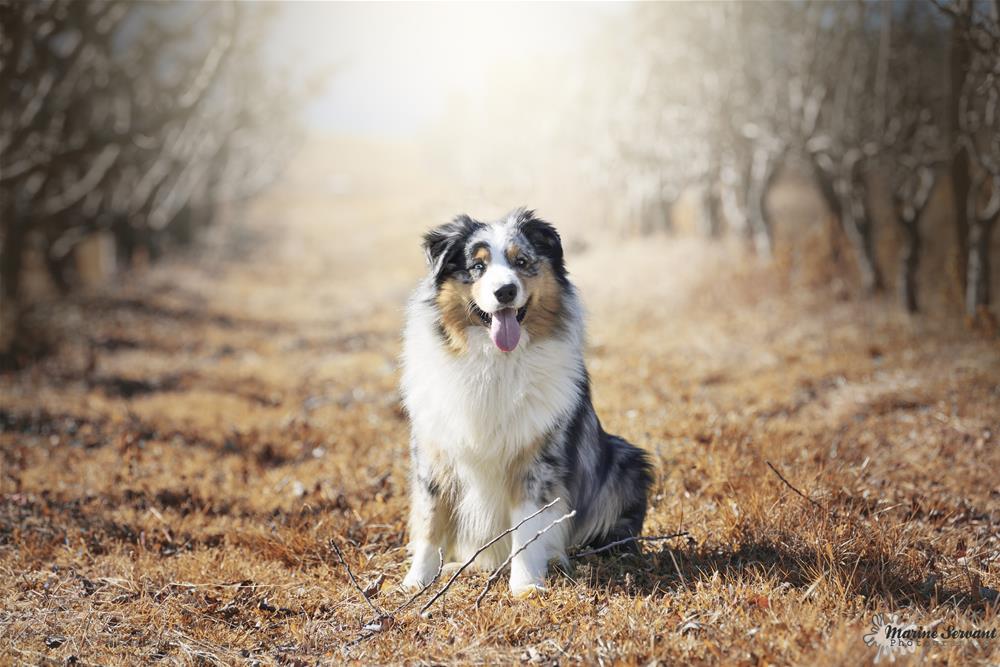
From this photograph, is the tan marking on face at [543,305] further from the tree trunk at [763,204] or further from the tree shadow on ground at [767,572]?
the tree trunk at [763,204]

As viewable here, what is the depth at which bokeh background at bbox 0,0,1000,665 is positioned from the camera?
3.74m

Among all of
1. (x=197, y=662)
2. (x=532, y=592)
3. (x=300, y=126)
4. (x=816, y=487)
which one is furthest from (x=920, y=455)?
(x=300, y=126)

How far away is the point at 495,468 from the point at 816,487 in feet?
6.86

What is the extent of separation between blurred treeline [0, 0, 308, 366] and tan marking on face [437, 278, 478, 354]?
23.5ft

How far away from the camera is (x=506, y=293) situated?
151 inches

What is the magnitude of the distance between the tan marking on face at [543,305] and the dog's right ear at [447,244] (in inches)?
17.3

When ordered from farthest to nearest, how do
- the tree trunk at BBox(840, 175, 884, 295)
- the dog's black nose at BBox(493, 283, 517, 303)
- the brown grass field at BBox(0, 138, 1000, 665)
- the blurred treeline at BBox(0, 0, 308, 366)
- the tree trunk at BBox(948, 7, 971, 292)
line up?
the tree trunk at BBox(840, 175, 884, 295)
the blurred treeline at BBox(0, 0, 308, 366)
the tree trunk at BBox(948, 7, 971, 292)
the dog's black nose at BBox(493, 283, 517, 303)
the brown grass field at BBox(0, 138, 1000, 665)

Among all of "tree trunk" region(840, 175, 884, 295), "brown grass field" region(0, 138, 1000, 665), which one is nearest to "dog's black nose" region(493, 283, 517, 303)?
"brown grass field" region(0, 138, 1000, 665)

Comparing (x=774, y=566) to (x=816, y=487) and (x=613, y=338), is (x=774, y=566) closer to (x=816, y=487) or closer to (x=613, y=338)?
(x=816, y=487)

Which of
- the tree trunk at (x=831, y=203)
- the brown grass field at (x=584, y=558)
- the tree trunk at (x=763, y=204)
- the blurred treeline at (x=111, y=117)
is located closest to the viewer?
A: the brown grass field at (x=584, y=558)

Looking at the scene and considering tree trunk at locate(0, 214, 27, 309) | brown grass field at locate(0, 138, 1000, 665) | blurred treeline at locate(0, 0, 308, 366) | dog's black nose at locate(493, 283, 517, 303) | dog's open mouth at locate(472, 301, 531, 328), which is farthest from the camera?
tree trunk at locate(0, 214, 27, 309)

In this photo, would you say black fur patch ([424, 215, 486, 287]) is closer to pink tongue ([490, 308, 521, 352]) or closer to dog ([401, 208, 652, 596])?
dog ([401, 208, 652, 596])

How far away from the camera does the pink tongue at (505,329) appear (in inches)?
156

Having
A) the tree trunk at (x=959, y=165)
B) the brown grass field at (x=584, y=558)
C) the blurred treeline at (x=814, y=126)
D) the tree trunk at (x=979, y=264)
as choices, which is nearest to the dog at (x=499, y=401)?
the brown grass field at (x=584, y=558)
